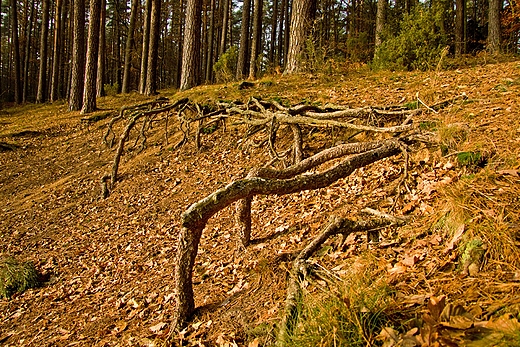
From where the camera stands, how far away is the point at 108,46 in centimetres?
3912

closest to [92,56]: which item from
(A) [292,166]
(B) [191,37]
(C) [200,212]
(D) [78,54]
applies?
(D) [78,54]

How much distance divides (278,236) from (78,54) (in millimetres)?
13370

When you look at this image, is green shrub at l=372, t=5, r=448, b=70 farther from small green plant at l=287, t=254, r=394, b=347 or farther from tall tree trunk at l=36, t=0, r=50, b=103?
tall tree trunk at l=36, t=0, r=50, b=103

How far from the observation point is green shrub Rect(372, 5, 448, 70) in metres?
6.82

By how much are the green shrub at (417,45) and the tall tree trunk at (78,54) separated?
11.6 meters

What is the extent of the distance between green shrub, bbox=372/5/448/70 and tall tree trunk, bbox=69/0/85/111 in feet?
37.9

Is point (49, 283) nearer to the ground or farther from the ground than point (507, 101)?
nearer to the ground

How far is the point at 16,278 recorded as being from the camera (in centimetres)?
450

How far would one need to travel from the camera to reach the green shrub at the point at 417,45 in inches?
269

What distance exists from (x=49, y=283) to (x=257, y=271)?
3.31 metres

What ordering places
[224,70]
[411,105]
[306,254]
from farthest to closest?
1. [224,70]
2. [411,105]
3. [306,254]

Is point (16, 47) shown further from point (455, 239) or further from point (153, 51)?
point (455, 239)

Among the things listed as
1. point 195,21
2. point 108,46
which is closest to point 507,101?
point 195,21

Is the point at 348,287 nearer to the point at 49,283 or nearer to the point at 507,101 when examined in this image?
the point at 507,101
